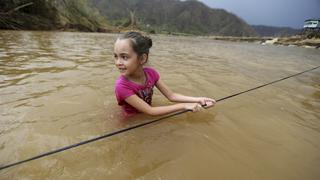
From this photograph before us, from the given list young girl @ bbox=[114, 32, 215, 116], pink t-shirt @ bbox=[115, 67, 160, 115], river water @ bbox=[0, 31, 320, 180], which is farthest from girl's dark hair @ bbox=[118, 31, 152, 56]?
river water @ bbox=[0, 31, 320, 180]

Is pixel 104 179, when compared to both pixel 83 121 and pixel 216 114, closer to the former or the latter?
pixel 83 121

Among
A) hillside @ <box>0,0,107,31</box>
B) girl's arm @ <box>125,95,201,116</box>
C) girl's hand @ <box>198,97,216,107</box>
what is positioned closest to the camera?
girl's arm @ <box>125,95,201,116</box>

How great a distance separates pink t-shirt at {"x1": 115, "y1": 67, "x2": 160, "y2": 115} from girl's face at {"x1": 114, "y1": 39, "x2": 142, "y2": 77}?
0.11m

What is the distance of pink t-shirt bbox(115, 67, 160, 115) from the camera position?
7.75 feet

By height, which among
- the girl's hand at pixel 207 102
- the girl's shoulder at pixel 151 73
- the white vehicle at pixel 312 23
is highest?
the white vehicle at pixel 312 23

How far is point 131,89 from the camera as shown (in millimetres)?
2402

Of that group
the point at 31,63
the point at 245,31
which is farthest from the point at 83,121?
the point at 245,31

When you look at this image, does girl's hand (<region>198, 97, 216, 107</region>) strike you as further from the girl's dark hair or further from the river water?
the girl's dark hair

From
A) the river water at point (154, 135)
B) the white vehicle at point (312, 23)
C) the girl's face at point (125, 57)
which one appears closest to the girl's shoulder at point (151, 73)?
the girl's face at point (125, 57)

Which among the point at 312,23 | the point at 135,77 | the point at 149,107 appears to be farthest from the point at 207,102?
the point at 312,23

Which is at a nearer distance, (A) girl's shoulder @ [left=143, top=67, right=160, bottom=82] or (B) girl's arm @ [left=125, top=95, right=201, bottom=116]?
(B) girl's arm @ [left=125, top=95, right=201, bottom=116]

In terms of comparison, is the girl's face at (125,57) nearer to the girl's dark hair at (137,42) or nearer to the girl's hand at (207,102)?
the girl's dark hair at (137,42)

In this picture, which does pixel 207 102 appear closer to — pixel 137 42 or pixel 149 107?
pixel 149 107

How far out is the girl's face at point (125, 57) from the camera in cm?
220
